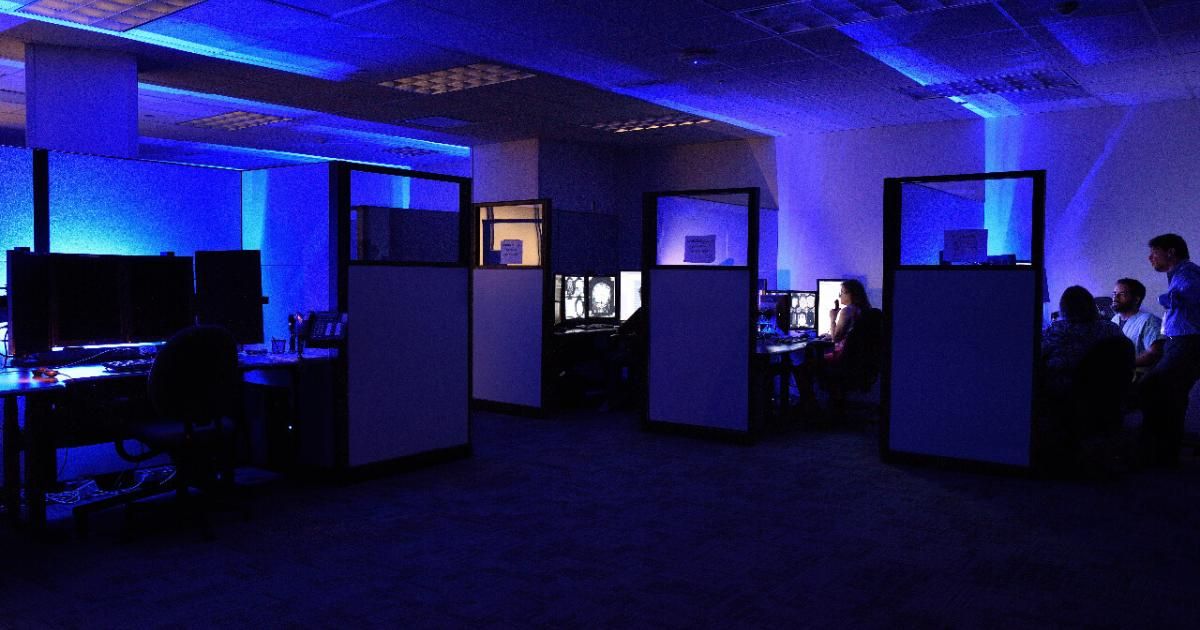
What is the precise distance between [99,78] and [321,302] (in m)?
2.74

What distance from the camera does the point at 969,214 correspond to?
27.7 feet

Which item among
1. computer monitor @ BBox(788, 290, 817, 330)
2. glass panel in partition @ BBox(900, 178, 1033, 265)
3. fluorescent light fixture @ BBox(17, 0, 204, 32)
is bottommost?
A: computer monitor @ BBox(788, 290, 817, 330)

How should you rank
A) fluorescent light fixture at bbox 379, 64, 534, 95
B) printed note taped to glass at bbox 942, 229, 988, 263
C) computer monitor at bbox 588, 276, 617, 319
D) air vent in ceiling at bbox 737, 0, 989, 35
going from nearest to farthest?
air vent in ceiling at bbox 737, 0, 989, 35 < printed note taped to glass at bbox 942, 229, 988, 263 < fluorescent light fixture at bbox 379, 64, 534, 95 < computer monitor at bbox 588, 276, 617, 319

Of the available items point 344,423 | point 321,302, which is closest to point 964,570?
point 344,423

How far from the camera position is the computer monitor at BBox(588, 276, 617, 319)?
847 cm

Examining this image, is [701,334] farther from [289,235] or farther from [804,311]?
[289,235]

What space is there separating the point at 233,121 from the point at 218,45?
360 centimetres

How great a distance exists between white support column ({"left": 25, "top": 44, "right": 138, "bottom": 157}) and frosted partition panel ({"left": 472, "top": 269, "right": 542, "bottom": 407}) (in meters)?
3.01

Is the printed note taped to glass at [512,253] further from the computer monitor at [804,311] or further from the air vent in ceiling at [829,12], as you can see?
the air vent in ceiling at [829,12]

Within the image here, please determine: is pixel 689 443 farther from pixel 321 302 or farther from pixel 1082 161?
pixel 1082 161

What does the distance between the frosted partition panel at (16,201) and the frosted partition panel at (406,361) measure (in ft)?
5.68

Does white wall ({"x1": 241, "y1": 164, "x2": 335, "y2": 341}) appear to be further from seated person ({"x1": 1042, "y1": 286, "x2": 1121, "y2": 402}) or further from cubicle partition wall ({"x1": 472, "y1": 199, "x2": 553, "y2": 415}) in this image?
seated person ({"x1": 1042, "y1": 286, "x2": 1121, "y2": 402})

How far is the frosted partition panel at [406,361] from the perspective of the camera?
518cm

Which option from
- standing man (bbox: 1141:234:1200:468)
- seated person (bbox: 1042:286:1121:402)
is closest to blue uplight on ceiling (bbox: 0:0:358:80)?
seated person (bbox: 1042:286:1121:402)
